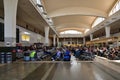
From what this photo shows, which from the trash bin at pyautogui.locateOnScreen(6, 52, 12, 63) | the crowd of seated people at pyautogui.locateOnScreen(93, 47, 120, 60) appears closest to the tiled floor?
the trash bin at pyautogui.locateOnScreen(6, 52, 12, 63)

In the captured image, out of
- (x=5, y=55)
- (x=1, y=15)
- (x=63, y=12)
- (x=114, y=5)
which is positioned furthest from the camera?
(x=63, y=12)

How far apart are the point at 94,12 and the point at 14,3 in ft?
76.7

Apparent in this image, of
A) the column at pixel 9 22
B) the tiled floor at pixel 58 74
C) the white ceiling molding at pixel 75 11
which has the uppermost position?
the white ceiling molding at pixel 75 11

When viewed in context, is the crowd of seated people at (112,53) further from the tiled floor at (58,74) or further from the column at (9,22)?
the column at (9,22)

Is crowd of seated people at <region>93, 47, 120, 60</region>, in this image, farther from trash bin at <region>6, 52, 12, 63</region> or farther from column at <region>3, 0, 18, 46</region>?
column at <region>3, 0, 18, 46</region>

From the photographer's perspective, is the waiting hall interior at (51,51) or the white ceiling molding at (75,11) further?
the white ceiling molding at (75,11)

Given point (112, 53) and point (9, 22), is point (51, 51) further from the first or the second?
point (9, 22)

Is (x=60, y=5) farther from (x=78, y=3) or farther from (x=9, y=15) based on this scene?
(x=9, y=15)

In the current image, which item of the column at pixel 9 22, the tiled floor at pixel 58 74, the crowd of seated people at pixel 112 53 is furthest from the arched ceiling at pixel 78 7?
the tiled floor at pixel 58 74

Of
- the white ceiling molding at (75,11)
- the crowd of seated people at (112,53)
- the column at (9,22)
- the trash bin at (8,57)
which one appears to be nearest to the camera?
the trash bin at (8,57)

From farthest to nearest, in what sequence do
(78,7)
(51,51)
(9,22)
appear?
(78,7) → (51,51) → (9,22)

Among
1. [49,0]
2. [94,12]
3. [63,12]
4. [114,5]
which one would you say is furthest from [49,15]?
[114,5]

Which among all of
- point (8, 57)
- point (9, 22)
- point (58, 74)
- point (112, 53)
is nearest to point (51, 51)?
point (112, 53)

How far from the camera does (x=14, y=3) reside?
55.2 ft
